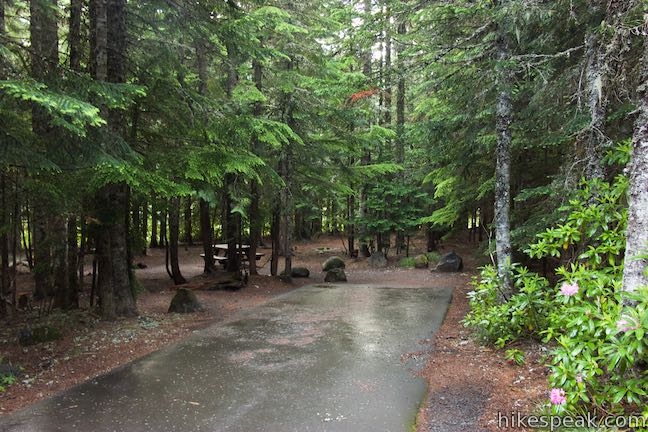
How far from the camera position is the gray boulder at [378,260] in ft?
60.2

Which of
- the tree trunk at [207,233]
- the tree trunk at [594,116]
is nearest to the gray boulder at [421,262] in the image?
the tree trunk at [207,233]

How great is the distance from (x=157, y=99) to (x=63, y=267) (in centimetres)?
416

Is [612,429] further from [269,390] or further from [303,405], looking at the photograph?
[269,390]

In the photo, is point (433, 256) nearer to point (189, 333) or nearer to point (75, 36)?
point (189, 333)

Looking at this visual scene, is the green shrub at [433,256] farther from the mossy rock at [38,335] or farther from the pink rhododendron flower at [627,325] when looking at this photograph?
Result: the pink rhododendron flower at [627,325]

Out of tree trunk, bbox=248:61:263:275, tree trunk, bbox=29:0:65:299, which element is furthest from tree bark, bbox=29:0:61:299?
tree trunk, bbox=248:61:263:275

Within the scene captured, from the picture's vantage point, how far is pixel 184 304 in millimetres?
9500

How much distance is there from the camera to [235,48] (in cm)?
823

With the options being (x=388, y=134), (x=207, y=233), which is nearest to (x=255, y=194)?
(x=207, y=233)

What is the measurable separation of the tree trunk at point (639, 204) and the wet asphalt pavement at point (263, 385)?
2443 millimetres

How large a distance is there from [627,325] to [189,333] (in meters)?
6.86

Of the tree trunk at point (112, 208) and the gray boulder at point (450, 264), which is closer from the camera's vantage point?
the tree trunk at point (112, 208)

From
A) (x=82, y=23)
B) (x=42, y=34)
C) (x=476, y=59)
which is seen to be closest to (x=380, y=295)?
(x=476, y=59)

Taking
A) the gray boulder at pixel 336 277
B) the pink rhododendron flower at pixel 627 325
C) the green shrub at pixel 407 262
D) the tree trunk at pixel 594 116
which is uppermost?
the tree trunk at pixel 594 116
